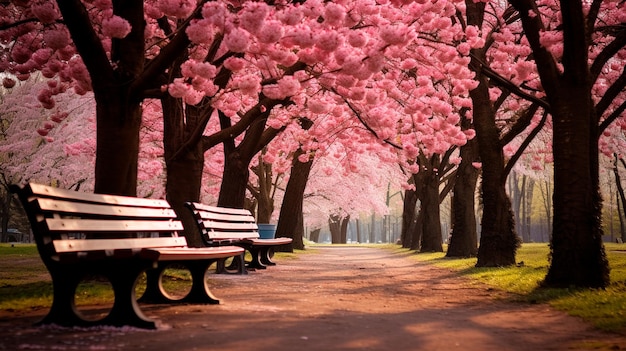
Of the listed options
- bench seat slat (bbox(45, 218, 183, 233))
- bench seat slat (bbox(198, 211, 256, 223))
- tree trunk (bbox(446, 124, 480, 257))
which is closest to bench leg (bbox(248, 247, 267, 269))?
bench seat slat (bbox(198, 211, 256, 223))

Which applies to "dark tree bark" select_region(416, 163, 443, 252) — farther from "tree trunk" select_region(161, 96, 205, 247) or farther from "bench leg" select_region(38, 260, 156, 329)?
"bench leg" select_region(38, 260, 156, 329)

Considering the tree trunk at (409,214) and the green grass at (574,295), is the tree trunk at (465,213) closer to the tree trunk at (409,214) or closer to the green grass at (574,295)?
the green grass at (574,295)

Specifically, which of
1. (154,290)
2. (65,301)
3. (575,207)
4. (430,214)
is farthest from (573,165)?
(430,214)

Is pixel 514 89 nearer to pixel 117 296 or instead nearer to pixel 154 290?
pixel 154 290

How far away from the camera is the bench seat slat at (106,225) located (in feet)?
17.3

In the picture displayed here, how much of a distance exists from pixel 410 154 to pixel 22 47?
31.9ft

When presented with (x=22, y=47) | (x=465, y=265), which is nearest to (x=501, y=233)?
(x=465, y=265)

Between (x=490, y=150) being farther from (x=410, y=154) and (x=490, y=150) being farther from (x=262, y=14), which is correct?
(x=262, y=14)

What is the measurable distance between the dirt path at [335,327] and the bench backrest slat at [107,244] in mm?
695

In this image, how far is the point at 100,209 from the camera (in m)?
6.10

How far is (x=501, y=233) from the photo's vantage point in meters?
15.1

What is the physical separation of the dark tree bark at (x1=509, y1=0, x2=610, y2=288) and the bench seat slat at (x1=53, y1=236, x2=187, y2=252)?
5.68 meters

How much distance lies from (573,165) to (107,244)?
6853 millimetres

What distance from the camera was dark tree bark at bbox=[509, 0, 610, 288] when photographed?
364 inches
